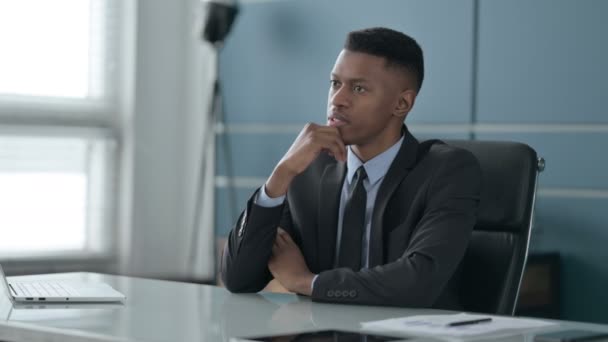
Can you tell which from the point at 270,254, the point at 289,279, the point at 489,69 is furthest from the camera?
the point at 489,69

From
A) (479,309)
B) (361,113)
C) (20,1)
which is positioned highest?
(20,1)

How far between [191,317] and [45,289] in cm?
44

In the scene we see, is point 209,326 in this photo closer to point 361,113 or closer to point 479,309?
point 479,309

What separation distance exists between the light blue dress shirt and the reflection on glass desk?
27cm

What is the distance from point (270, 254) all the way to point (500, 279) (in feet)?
1.72

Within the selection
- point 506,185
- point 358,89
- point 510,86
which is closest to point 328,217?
point 358,89

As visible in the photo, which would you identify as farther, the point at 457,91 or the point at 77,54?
the point at 77,54

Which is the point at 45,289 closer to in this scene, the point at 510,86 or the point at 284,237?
the point at 284,237

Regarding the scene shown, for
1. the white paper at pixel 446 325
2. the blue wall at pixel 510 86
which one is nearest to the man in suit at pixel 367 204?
the white paper at pixel 446 325

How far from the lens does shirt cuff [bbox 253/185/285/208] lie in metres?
2.40

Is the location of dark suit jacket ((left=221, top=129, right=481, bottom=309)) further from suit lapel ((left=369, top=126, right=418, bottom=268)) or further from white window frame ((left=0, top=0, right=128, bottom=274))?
white window frame ((left=0, top=0, right=128, bottom=274))

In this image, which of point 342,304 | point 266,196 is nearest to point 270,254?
point 266,196

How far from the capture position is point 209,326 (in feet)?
5.50

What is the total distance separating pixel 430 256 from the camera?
220 centimetres
